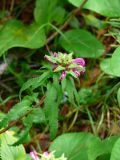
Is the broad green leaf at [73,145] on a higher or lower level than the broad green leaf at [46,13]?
lower

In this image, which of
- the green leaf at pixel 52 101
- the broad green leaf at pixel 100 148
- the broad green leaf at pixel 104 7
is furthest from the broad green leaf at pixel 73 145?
the broad green leaf at pixel 104 7

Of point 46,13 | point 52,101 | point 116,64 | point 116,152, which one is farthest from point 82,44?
point 52,101

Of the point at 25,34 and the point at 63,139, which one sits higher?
the point at 25,34

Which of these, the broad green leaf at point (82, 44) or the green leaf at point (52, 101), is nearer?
the green leaf at point (52, 101)

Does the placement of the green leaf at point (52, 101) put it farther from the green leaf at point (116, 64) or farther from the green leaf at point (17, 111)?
the green leaf at point (116, 64)

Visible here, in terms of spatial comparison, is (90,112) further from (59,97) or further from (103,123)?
(59,97)

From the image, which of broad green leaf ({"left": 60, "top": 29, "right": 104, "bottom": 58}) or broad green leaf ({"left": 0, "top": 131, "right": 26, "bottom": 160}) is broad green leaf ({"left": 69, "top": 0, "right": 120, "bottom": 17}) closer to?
broad green leaf ({"left": 60, "top": 29, "right": 104, "bottom": 58})

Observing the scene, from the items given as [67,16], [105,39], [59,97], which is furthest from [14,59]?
[59,97]
